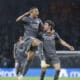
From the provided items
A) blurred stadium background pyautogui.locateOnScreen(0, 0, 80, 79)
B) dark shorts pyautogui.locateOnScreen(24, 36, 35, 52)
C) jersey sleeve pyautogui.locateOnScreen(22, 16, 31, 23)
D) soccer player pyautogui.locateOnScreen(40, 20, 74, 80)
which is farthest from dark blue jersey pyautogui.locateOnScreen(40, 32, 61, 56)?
blurred stadium background pyautogui.locateOnScreen(0, 0, 80, 79)

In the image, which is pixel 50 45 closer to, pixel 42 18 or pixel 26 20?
pixel 26 20

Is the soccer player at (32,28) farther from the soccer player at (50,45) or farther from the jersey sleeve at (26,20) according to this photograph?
the soccer player at (50,45)

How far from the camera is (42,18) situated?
947 inches

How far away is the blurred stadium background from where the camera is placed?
23.8 meters

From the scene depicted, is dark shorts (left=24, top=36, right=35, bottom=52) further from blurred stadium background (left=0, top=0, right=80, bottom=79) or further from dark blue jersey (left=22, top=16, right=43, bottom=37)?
blurred stadium background (left=0, top=0, right=80, bottom=79)

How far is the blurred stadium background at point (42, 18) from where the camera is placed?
23.8 metres

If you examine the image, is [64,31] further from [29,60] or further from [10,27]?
[29,60]

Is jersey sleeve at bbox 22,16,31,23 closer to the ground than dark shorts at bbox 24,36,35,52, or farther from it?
farther from it

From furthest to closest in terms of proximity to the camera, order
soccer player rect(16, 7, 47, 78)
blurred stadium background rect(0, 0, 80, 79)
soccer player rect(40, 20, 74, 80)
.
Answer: blurred stadium background rect(0, 0, 80, 79) < soccer player rect(16, 7, 47, 78) < soccer player rect(40, 20, 74, 80)

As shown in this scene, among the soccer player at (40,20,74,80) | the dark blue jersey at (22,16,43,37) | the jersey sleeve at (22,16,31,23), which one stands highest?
the jersey sleeve at (22,16,31,23)

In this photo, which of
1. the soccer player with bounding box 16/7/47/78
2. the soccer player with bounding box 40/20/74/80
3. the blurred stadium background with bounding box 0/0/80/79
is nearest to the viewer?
the soccer player with bounding box 40/20/74/80

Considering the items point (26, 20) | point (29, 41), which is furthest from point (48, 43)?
point (26, 20)

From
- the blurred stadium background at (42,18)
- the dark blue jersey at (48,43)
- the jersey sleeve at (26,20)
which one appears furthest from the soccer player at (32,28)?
the blurred stadium background at (42,18)

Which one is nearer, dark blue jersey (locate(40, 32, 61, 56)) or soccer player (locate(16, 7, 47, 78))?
dark blue jersey (locate(40, 32, 61, 56))
